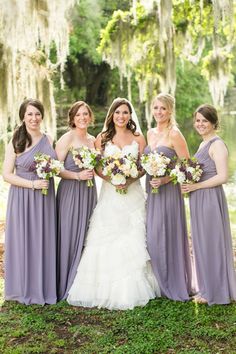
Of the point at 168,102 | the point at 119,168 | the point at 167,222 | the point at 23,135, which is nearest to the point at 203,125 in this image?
the point at 168,102

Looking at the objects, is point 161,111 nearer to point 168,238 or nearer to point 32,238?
point 168,238

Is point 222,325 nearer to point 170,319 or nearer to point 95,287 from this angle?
point 170,319

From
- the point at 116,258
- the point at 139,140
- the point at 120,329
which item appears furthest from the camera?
the point at 139,140

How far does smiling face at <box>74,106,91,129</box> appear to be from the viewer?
19.2ft

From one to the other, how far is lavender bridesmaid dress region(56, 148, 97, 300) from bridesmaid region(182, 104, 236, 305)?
1116mm

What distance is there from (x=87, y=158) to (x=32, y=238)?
40.9 inches

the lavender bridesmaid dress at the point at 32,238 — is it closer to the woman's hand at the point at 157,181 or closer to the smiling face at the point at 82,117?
the smiling face at the point at 82,117

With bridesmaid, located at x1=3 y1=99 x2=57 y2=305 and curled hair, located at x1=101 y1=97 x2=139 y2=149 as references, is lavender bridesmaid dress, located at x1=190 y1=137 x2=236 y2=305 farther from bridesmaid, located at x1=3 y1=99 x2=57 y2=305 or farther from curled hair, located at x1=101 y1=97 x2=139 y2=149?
bridesmaid, located at x1=3 y1=99 x2=57 y2=305

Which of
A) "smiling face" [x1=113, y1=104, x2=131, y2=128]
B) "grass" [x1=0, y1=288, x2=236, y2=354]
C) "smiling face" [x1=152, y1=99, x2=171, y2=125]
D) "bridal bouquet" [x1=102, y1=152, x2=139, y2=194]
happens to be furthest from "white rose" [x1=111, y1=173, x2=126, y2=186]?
"grass" [x1=0, y1=288, x2=236, y2=354]

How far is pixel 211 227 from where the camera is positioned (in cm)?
558

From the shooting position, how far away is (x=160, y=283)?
5738mm

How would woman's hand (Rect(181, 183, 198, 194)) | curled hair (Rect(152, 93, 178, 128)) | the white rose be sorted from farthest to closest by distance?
curled hair (Rect(152, 93, 178, 128)) < the white rose < woman's hand (Rect(181, 183, 198, 194))

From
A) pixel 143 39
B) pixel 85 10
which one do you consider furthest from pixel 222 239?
pixel 85 10

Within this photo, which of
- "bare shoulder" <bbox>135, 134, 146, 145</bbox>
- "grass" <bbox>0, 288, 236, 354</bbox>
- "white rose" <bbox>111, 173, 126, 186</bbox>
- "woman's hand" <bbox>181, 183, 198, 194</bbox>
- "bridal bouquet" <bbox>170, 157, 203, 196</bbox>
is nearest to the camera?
"grass" <bbox>0, 288, 236, 354</bbox>
